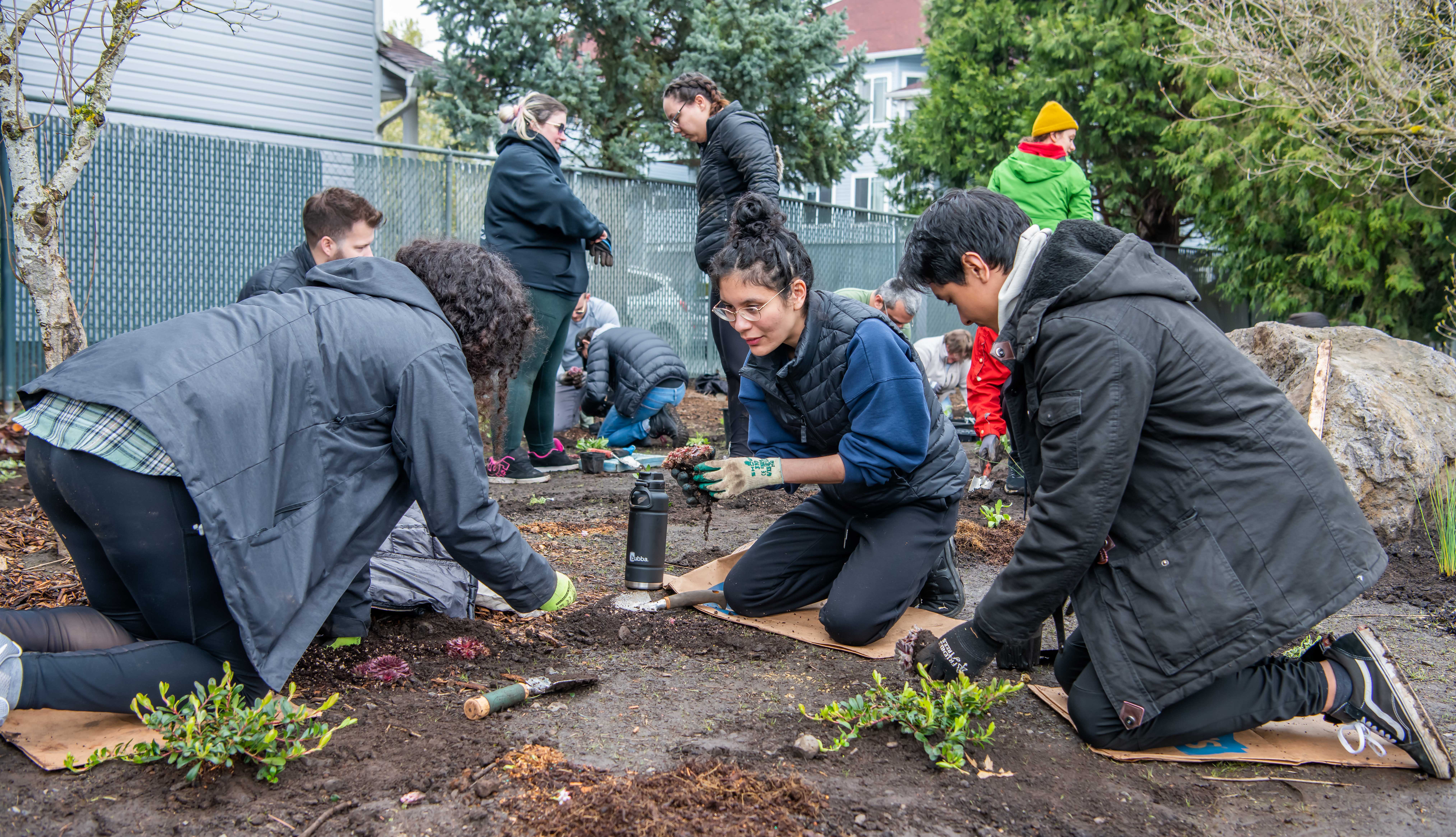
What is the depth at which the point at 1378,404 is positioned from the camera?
561cm

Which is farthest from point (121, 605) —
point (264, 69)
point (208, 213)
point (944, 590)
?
point (264, 69)

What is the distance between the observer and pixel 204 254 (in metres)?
8.52

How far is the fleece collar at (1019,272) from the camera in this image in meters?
2.71

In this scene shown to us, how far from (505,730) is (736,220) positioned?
1.79 metres

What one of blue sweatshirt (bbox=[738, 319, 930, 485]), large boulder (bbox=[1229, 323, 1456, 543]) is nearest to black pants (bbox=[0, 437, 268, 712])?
blue sweatshirt (bbox=[738, 319, 930, 485])

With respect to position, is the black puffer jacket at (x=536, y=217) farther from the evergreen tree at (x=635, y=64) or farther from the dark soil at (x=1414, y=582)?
the evergreen tree at (x=635, y=64)

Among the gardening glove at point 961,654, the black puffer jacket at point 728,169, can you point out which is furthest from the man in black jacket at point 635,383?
the gardening glove at point 961,654

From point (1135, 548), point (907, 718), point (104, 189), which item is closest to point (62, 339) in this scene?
point (907, 718)

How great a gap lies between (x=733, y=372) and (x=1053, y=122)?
2559 mm

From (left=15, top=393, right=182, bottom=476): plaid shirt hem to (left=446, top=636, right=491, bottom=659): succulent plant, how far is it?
3.79 ft

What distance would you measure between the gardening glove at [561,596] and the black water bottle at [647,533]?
101cm

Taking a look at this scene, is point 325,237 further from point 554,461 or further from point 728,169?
point 554,461

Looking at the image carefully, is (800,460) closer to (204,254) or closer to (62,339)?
(62,339)

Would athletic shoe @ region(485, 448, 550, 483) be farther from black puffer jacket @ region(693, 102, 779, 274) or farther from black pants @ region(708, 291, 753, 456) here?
black puffer jacket @ region(693, 102, 779, 274)
